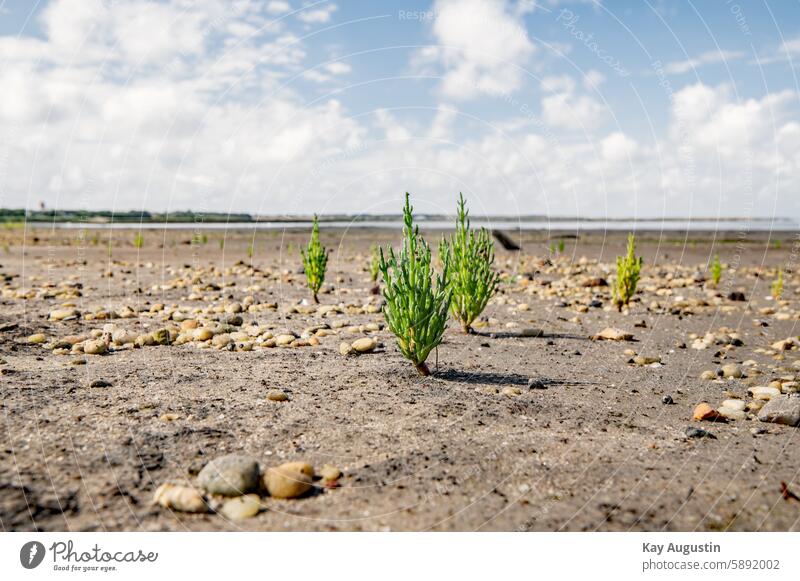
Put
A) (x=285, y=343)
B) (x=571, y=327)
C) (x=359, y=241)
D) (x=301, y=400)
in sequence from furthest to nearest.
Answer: (x=359, y=241) < (x=571, y=327) < (x=285, y=343) < (x=301, y=400)

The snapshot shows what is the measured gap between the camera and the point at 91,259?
24.6 metres

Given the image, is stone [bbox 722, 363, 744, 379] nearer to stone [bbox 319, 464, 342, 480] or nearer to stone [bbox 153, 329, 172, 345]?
stone [bbox 319, 464, 342, 480]

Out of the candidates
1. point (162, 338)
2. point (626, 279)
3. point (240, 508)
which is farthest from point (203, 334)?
point (626, 279)

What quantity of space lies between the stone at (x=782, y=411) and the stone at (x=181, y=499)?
193 inches

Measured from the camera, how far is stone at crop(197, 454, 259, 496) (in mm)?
4020

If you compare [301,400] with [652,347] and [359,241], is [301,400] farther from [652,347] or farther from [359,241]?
[359,241]

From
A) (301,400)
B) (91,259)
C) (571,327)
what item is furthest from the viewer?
(91,259)

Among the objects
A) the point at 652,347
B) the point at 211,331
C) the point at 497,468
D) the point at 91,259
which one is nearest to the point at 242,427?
Answer: the point at 497,468

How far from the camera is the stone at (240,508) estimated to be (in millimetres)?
3814

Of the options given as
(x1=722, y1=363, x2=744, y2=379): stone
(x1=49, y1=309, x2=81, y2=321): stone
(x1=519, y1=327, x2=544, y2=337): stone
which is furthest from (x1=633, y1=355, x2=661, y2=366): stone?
(x1=49, y1=309, x2=81, y2=321): stone

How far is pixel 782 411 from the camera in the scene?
5.74 meters

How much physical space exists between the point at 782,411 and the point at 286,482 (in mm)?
4475

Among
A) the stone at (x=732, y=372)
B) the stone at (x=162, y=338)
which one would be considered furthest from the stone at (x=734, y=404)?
the stone at (x=162, y=338)

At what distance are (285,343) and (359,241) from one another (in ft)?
113
